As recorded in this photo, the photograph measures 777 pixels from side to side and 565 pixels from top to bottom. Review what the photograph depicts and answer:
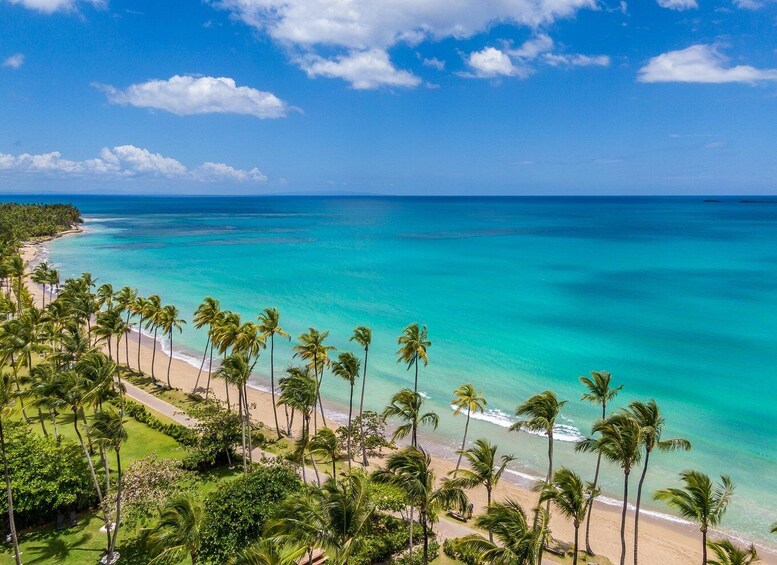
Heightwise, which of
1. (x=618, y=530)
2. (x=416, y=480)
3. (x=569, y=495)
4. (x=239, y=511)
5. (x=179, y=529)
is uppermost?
(x=416, y=480)

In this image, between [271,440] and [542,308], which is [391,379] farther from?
[542,308]

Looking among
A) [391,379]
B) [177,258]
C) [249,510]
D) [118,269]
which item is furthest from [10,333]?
[177,258]

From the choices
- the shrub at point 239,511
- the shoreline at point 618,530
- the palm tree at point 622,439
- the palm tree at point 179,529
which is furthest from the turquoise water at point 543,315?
the palm tree at point 179,529

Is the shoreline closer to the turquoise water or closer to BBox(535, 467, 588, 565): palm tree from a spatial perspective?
the turquoise water

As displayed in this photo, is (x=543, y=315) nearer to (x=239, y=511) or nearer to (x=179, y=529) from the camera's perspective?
(x=239, y=511)

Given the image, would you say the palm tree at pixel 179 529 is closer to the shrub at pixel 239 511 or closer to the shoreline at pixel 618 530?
the shrub at pixel 239 511

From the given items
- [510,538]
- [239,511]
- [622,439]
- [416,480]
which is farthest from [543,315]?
[239,511]
